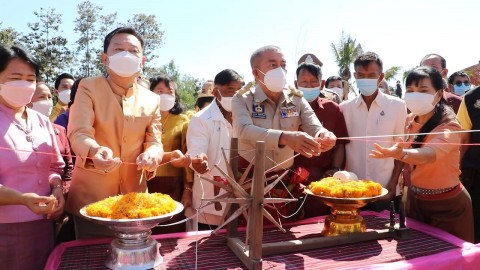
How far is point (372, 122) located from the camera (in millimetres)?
3822

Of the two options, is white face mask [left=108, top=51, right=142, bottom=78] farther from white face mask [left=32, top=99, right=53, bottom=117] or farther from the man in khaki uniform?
white face mask [left=32, top=99, right=53, bottom=117]

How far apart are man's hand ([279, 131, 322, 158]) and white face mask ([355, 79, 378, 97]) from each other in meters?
1.63

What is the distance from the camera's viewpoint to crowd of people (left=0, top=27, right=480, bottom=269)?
236 cm

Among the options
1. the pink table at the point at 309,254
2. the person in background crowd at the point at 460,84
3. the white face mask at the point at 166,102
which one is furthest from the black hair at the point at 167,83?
the person in background crowd at the point at 460,84

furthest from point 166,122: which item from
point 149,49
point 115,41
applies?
point 149,49

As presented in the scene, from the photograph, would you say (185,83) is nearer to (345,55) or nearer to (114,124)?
(345,55)

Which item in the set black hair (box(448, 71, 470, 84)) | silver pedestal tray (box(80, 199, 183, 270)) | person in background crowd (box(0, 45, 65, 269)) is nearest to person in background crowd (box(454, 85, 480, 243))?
black hair (box(448, 71, 470, 84))

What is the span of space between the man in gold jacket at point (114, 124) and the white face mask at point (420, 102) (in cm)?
210

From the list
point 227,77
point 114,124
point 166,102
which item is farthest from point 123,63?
point 166,102

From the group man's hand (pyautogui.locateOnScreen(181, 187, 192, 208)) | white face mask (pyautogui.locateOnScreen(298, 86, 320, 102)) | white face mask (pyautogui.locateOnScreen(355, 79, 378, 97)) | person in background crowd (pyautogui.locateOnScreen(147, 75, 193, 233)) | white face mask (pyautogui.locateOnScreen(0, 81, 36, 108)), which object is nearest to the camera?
white face mask (pyautogui.locateOnScreen(0, 81, 36, 108))

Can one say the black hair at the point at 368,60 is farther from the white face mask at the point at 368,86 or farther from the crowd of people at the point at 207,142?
the white face mask at the point at 368,86

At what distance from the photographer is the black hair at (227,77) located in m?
3.96

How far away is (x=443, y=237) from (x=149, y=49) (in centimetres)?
2491

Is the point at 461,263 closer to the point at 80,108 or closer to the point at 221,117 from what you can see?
the point at 221,117
